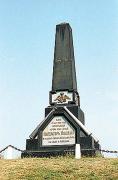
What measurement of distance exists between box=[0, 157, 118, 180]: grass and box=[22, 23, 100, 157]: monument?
3.98m

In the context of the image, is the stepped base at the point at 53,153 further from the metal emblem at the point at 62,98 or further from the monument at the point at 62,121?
the metal emblem at the point at 62,98

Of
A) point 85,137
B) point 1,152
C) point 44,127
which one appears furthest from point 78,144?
point 1,152

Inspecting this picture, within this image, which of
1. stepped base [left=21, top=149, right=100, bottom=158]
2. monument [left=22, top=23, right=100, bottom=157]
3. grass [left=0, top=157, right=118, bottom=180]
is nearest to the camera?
grass [left=0, top=157, right=118, bottom=180]

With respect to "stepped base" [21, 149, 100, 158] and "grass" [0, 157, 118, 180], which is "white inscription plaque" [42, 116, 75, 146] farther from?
"grass" [0, 157, 118, 180]

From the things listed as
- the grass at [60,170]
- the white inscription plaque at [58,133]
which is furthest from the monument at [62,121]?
the grass at [60,170]

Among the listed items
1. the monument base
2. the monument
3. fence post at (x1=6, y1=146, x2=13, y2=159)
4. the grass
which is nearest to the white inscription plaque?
the monument

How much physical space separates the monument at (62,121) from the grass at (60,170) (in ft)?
13.1

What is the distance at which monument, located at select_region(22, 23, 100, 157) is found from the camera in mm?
19078

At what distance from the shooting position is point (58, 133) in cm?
1953

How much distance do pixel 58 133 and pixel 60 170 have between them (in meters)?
6.18

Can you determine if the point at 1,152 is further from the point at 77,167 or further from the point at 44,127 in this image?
the point at 77,167

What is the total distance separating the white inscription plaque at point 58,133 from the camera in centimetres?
1934

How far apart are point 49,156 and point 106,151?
2874mm

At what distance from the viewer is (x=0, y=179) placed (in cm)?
1271
